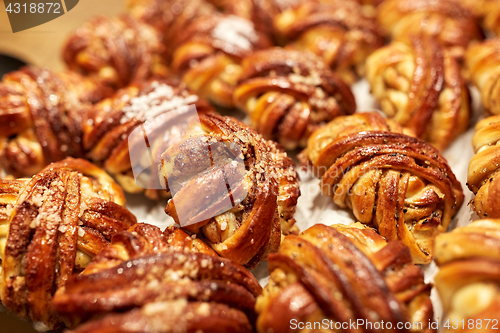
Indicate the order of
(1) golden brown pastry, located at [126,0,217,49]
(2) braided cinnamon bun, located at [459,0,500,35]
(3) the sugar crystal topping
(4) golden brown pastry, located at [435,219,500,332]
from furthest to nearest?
(1) golden brown pastry, located at [126,0,217,49], (2) braided cinnamon bun, located at [459,0,500,35], (3) the sugar crystal topping, (4) golden brown pastry, located at [435,219,500,332]

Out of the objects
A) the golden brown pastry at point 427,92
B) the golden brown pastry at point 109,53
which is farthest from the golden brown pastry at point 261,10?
the golden brown pastry at point 427,92

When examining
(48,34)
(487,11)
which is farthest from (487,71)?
(48,34)

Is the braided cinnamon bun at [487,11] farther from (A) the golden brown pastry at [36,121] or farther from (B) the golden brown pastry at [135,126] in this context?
(A) the golden brown pastry at [36,121]

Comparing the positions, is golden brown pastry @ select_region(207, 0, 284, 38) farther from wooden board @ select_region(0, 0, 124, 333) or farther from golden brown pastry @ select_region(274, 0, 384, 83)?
wooden board @ select_region(0, 0, 124, 333)

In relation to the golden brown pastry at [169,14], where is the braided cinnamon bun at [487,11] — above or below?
above

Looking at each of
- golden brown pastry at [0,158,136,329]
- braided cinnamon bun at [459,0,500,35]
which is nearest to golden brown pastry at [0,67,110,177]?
golden brown pastry at [0,158,136,329]

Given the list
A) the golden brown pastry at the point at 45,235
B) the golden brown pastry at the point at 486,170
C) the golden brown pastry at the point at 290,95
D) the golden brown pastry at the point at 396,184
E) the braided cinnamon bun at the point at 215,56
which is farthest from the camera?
the braided cinnamon bun at the point at 215,56

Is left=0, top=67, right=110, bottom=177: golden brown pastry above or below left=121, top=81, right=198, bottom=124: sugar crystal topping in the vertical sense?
below
